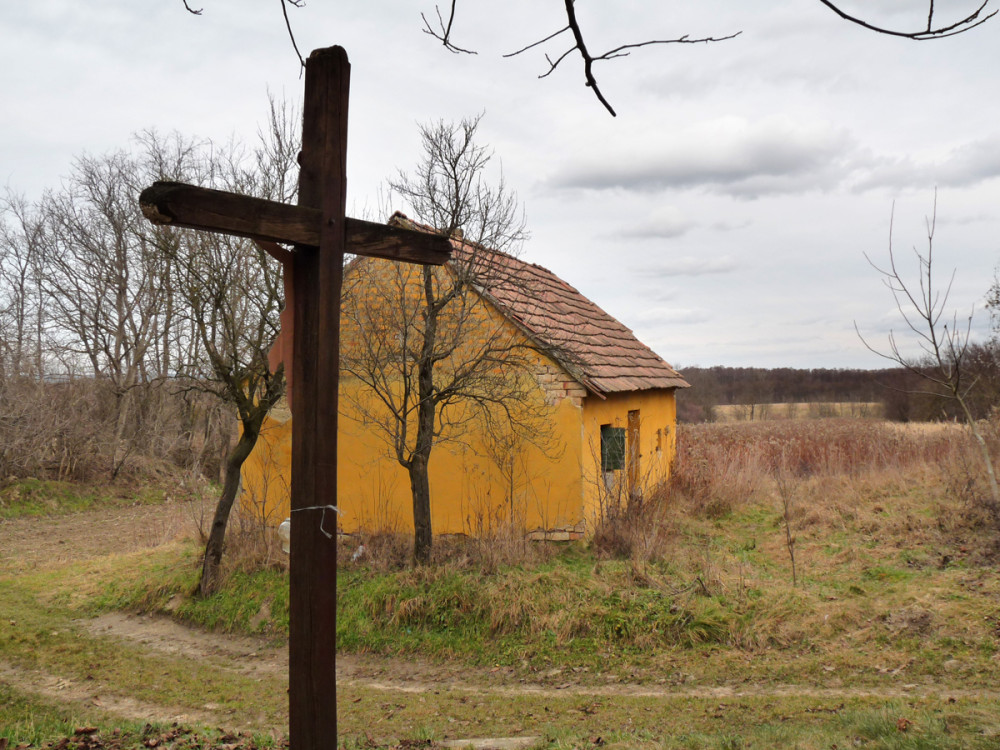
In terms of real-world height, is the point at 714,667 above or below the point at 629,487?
below

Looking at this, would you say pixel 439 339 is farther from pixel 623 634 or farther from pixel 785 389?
pixel 785 389

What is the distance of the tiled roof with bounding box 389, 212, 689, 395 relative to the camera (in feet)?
31.7

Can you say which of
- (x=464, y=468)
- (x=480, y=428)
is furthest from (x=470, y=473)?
(x=480, y=428)

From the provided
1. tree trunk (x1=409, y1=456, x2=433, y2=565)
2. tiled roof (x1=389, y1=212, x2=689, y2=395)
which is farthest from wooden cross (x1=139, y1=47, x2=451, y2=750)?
tree trunk (x1=409, y1=456, x2=433, y2=565)

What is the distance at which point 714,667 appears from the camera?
6.91m

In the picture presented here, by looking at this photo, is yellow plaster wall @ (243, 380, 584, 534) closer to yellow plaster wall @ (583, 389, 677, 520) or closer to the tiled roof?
yellow plaster wall @ (583, 389, 677, 520)

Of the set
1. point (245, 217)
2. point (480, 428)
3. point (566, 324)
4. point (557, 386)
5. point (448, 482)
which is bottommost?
point (448, 482)

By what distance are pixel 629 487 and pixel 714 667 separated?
4.07 m

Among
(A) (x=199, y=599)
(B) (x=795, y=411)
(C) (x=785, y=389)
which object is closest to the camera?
(A) (x=199, y=599)

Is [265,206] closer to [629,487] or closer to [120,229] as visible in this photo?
[629,487]

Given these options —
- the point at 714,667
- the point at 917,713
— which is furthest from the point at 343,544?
the point at 917,713

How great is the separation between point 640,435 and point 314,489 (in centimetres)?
1042

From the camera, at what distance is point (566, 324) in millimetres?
12492

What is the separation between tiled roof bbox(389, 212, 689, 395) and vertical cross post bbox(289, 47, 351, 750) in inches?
220
